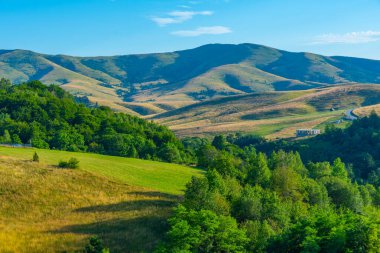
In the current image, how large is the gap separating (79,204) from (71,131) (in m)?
70.0

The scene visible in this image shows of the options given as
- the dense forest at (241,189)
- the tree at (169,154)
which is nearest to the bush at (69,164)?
the dense forest at (241,189)

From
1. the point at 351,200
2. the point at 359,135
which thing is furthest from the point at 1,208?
the point at 359,135

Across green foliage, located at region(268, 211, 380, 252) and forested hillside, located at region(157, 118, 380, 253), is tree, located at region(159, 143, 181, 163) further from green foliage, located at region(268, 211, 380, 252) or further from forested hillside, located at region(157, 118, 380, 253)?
green foliage, located at region(268, 211, 380, 252)

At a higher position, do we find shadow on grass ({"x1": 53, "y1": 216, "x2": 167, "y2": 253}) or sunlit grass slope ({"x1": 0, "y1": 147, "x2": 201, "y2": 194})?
sunlit grass slope ({"x1": 0, "y1": 147, "x2": 201, "y2": 194})

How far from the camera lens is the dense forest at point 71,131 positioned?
11306 cm

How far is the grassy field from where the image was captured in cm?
4594

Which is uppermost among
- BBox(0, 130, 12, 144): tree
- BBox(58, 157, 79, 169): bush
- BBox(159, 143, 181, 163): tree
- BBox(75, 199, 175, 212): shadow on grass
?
BBox(58, 157, 79, 169): bush

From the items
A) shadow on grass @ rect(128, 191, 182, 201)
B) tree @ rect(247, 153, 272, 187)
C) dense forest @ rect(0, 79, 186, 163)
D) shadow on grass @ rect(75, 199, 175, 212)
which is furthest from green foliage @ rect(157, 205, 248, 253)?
dense forest @ rect(0, 79, 186, 163)

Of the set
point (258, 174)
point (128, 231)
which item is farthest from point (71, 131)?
point (128, 231)

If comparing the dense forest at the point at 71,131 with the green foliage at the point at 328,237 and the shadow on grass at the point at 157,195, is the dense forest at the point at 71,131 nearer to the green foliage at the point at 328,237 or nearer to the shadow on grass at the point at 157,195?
the shadow on grass at the point at 157,195

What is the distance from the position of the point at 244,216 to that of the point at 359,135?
143 m

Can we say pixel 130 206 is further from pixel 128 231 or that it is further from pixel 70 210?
pixel 70 210

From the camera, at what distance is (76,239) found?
151 feet

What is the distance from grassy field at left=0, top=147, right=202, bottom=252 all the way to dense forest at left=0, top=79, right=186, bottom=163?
3727 cm
